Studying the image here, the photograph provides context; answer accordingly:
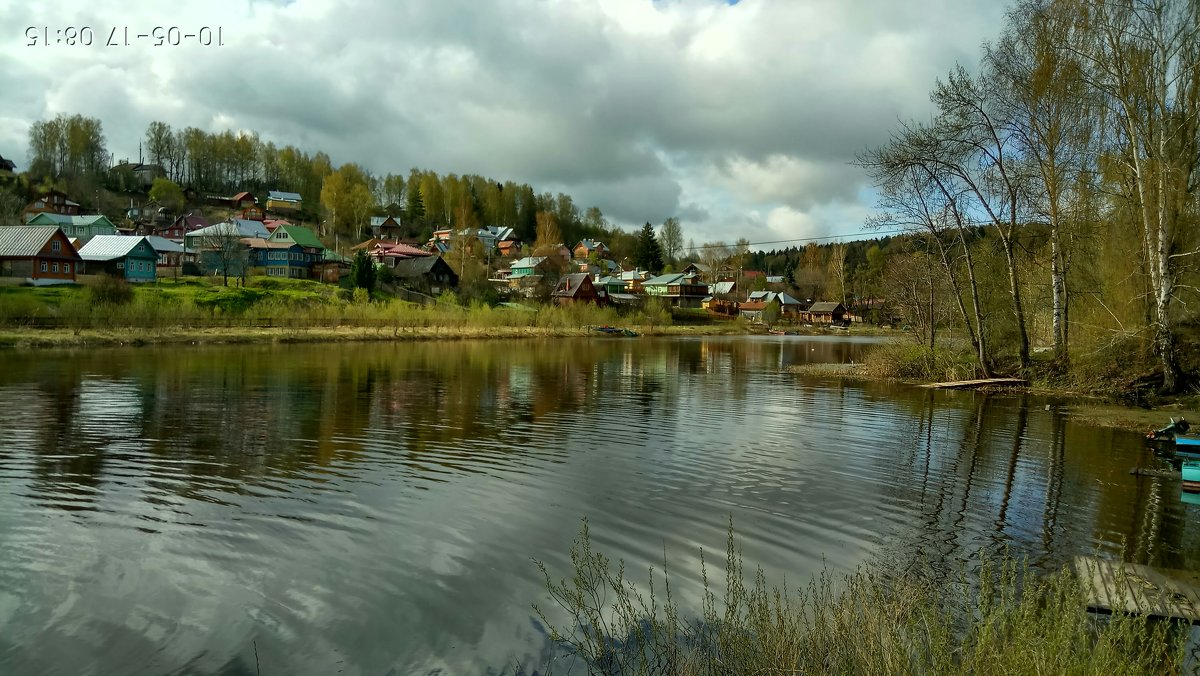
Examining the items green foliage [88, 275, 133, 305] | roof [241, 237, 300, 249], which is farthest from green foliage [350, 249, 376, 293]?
green foliage [88, 275, 133, 305]

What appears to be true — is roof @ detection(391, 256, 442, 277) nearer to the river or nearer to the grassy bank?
the grassy bank

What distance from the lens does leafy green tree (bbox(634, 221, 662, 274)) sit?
5896 inches

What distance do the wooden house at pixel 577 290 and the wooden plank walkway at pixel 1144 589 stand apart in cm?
9734

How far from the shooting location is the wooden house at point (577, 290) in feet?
350

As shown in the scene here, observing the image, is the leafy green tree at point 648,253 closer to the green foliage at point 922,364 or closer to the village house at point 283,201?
the village house at point 283,201

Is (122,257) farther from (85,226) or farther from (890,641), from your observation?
(890,641)

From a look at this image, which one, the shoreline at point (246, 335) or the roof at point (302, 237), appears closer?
the shoreline at point (246, 335)

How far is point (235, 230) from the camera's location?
100m

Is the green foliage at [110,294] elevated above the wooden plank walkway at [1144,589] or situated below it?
above

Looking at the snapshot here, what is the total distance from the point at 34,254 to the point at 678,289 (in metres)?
95.7

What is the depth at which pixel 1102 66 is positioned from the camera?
2284 centimetres

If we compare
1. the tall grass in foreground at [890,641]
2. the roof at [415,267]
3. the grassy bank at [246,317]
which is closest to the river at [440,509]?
the tall grass in foreground at [890,641]

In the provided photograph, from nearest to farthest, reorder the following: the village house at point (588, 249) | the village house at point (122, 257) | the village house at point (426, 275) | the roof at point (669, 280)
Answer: the village house at point (122, 257)
the village house at point (426, 275)
the roof at point (669, 280)
the village house at point (588, 249)

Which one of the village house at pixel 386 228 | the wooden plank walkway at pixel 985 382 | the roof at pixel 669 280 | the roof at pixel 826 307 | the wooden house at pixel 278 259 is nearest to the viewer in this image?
the wooden plank walkway at pixel 985 382
